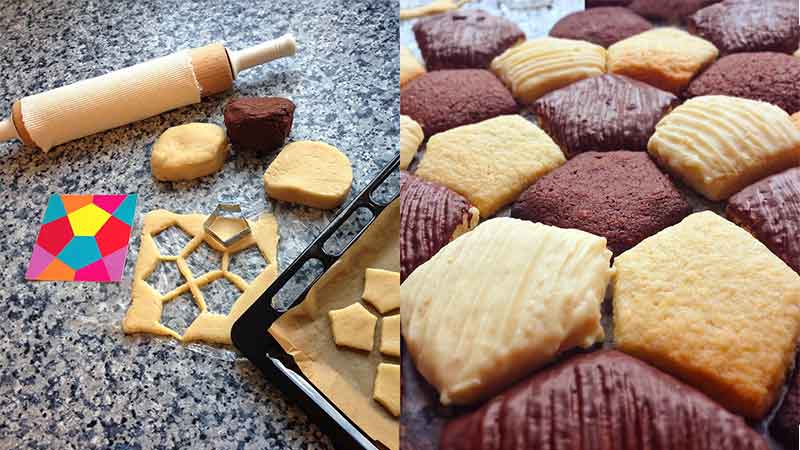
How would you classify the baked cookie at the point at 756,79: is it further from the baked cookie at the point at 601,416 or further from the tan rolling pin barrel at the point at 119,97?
the tan rolling pin barrel at the point at 119,97

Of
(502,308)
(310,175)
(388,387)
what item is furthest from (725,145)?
(310,175)

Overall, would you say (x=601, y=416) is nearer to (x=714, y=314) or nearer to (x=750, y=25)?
(x=714, y=314)

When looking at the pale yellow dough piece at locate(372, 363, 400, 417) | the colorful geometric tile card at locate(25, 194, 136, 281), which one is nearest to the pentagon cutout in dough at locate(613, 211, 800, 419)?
the pale yellow dough piece at locate(372, 363, 400, 417)

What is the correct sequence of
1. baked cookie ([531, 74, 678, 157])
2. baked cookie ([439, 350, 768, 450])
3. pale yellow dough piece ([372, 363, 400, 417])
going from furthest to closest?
pale yellow dough piece ([372, 363, 400, 417]) < baked cookie ([531, 74, 678, 157]) < baked cookie ([439, 350, 768, 450])

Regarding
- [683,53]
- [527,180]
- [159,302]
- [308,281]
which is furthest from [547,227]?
[159,302]

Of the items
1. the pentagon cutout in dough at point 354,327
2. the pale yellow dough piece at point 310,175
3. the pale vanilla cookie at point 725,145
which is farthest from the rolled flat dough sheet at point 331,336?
the pale vanilla cookie at point 725,145

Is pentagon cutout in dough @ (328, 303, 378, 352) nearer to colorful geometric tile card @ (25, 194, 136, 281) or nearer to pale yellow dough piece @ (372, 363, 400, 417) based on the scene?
pale yellow dough piece @ (372, 363, 400, 417)

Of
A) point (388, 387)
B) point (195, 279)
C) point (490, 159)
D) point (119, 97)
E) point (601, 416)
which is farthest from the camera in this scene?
point (119, 97)
